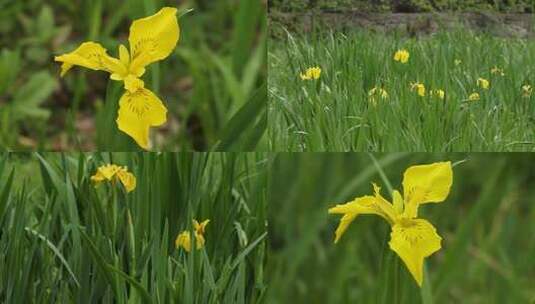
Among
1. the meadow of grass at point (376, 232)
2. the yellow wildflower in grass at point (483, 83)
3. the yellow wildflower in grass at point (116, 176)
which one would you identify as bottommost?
the meadow of grass at point (376, 232)

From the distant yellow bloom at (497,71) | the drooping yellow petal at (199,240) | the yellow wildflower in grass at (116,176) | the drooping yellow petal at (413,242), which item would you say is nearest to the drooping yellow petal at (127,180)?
the yellow wildflower in grass at (116,176)

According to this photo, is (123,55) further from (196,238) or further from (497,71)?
(497,71)

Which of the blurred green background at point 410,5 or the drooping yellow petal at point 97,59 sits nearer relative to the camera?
the drooping yellow petal at point 97,59

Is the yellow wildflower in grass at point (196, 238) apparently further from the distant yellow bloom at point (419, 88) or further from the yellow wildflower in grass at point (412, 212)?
the distant yellow bloom at point (419, 88)

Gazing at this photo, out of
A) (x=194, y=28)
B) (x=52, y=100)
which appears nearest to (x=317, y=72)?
(x=194, y=28)

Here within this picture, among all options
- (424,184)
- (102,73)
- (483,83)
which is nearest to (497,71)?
(483,83)

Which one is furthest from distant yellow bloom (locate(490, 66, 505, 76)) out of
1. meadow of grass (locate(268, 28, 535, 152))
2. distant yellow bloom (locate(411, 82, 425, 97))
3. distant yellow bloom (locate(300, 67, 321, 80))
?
distant yellow bloom (locate(300, 67, 321, 80))
